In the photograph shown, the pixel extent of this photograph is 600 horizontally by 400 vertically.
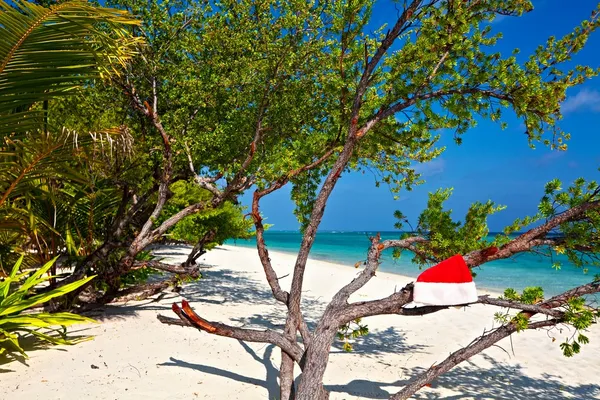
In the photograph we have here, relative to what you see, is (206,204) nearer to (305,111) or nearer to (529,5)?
(305,111)

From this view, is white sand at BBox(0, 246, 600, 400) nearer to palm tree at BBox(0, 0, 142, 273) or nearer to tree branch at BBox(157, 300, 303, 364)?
tree branch at BBox(157, 300, 303, 364)

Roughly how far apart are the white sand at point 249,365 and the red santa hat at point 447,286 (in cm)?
262

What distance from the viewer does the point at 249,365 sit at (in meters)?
6.54

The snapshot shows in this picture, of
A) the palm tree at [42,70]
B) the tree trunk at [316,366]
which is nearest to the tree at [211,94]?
the palm tree at [42,70]

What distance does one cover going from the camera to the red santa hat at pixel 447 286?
361 centimetres

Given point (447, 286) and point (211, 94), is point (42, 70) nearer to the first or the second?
point (447, 286)

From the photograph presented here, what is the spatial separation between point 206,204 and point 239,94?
2.60m

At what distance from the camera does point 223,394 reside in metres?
5.28

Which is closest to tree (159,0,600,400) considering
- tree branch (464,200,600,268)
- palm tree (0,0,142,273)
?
tree branch (464,200,600,268)

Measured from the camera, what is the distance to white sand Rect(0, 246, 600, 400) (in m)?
5.26

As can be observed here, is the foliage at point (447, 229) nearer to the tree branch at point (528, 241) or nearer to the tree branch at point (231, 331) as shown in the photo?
the tree branch at point (528, 241)

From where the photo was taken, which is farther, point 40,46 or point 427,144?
point 427,144

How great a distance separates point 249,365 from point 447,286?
4006 millimetres

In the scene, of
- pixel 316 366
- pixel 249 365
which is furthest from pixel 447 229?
pixel 249 365
